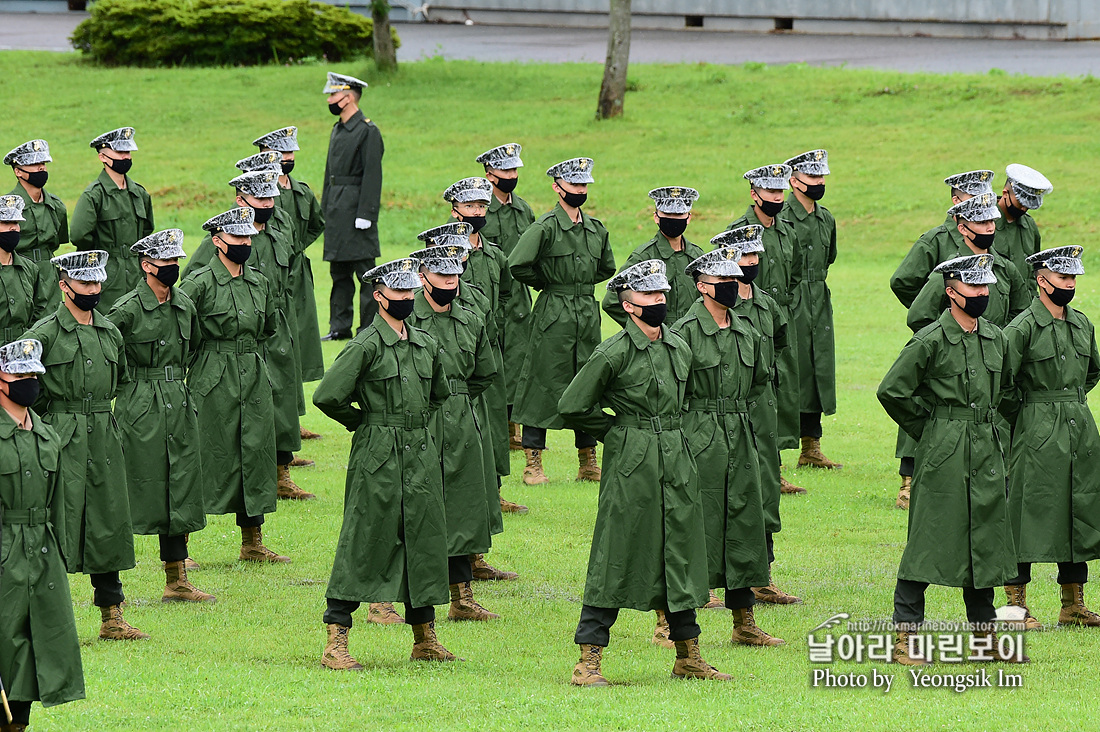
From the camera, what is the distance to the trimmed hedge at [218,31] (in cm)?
3881

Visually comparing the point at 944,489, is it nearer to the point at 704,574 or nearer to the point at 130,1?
the point at 704,574

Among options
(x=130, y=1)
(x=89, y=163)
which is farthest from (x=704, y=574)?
(x=130, y=1)

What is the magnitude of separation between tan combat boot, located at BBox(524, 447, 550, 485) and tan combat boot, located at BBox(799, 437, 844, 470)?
8.55 ft

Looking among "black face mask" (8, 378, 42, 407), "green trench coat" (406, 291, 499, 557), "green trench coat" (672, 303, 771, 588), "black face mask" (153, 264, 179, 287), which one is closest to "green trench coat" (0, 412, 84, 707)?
"black face mask" (8, 378, 42, 407)

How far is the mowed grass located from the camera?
349 inches

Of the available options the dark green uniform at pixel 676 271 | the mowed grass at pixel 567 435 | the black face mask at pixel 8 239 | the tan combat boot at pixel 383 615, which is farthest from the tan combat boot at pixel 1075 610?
the black face mask at pixel 8 239

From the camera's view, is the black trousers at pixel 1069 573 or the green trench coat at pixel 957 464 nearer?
the green trench coat at pixel 957 464

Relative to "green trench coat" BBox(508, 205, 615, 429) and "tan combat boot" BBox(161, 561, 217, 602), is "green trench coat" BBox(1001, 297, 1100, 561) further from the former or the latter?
"tan combat boot" BBox(161, 561, 217, 602)

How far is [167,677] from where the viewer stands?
30.5 feet

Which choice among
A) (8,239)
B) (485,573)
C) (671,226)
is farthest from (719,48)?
(485,573)

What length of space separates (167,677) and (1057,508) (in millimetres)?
5861

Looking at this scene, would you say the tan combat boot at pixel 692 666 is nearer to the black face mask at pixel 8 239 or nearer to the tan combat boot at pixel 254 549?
the tan combat boot at pixel 254 549

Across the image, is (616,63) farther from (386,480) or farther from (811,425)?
(386,480)

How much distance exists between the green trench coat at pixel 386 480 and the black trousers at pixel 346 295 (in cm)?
836
